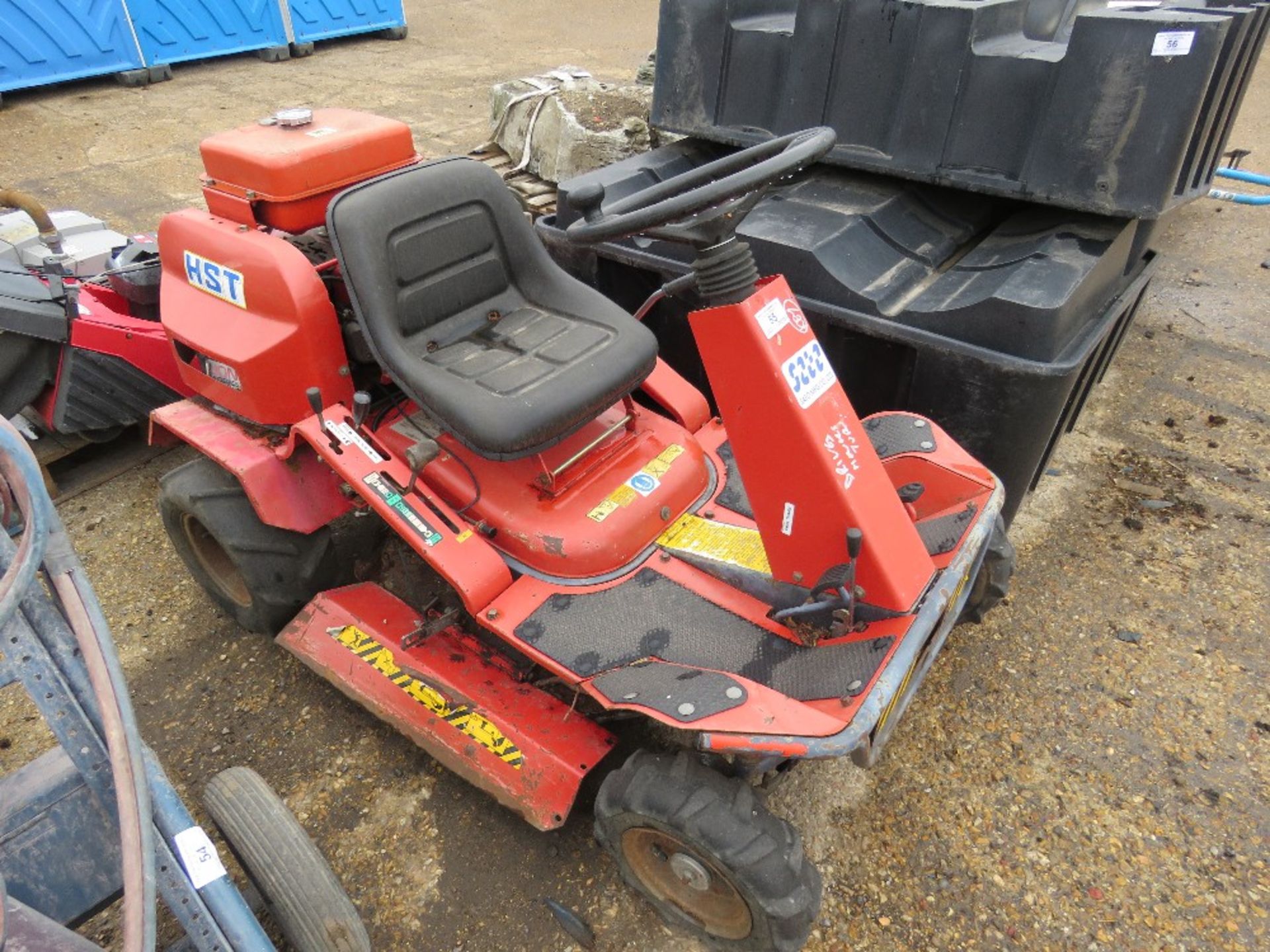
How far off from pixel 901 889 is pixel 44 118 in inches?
358

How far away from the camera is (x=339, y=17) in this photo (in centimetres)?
983

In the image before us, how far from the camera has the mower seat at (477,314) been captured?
7.16 ft

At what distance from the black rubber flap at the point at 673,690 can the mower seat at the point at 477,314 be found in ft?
2.05

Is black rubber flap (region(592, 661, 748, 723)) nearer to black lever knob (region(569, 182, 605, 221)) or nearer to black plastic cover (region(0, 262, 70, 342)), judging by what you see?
black lever knob (region(569, 182, 605, 221))

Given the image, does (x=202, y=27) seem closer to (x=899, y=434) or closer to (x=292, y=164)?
(x=292, y=164)

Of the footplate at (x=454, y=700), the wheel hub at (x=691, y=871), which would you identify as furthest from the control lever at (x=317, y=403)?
the wheel hub at (x=691, y=871)

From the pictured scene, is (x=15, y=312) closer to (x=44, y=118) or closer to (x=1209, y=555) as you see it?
(x=1209, y=555)

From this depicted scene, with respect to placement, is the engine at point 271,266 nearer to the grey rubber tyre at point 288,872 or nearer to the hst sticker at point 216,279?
the hst sticker at point 216,279

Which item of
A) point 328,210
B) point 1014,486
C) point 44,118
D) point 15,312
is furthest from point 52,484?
point 44,118

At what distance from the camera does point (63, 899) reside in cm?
141

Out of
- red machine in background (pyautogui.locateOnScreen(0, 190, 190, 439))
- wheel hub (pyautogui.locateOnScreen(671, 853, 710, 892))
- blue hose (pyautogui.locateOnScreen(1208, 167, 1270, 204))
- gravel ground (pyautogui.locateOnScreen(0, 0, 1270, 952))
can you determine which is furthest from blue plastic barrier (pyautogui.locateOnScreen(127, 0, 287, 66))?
wheel hub (pyautogui.locateOnScreen(671, 853, 710, 892))

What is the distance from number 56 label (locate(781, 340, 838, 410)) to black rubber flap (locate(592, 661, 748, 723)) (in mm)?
632

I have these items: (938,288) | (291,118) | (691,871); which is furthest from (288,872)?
(938,288)

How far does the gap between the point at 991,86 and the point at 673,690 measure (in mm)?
2302
